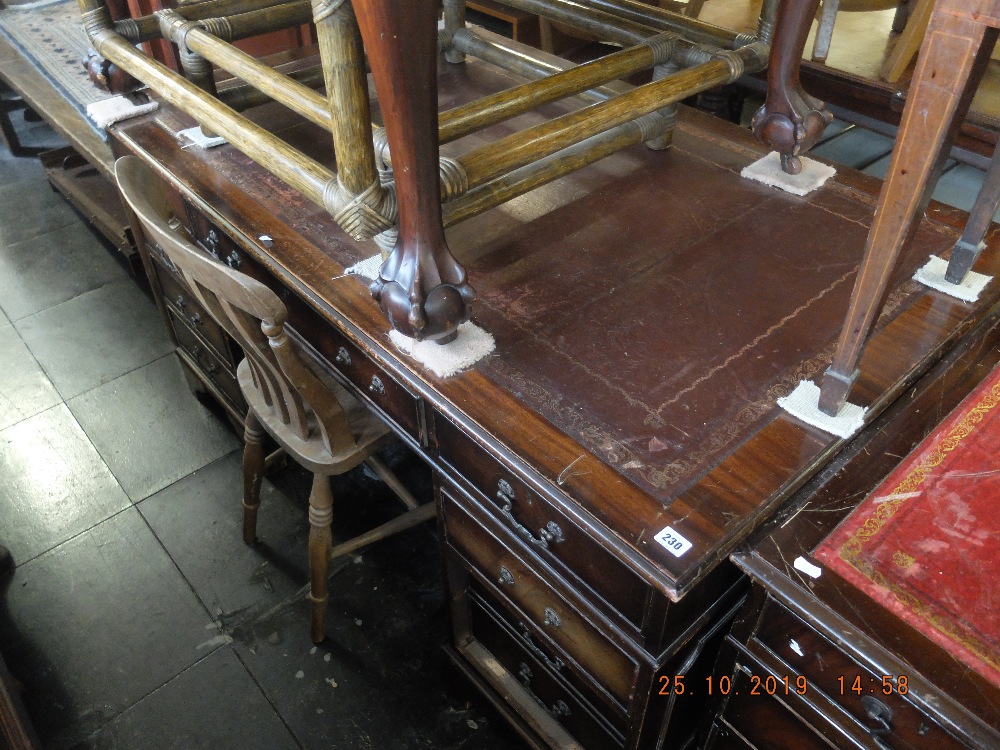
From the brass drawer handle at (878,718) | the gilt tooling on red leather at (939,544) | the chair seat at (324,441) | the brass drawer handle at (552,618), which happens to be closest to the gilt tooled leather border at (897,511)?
the gilt tooling on red leather at (939,544)

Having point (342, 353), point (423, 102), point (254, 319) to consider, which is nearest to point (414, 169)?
point (423, 102)

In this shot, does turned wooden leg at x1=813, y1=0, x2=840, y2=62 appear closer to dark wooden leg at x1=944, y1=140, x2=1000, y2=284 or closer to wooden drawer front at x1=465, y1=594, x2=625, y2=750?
dark wooden leg at x1=944, y1=140, x2=1000, y2=284

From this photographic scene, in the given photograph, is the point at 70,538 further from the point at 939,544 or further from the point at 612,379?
the point at 939,544

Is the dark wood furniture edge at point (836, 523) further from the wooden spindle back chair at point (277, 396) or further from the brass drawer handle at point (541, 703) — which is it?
the wooden spindle back chair at point (277, 396)

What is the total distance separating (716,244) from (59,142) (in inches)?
160

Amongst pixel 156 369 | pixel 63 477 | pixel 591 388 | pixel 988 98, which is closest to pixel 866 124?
pixel 988 98

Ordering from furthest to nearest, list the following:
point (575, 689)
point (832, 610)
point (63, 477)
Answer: point (63, 477), point (575, 689), point (832, 610)

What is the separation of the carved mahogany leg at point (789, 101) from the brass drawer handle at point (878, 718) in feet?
3.37

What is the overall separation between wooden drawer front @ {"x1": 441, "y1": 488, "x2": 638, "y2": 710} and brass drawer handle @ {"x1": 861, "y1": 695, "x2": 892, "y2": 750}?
0.30 metres

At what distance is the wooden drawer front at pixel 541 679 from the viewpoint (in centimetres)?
135

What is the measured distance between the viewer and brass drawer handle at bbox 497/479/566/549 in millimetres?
1068

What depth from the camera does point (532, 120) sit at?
5.86ft

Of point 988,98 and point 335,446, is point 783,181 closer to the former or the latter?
point 335,446

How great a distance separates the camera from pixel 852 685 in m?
0.92
